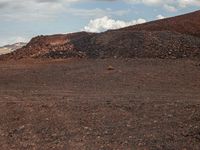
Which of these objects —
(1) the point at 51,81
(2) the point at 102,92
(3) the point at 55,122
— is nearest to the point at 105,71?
(1) the point at 51,81

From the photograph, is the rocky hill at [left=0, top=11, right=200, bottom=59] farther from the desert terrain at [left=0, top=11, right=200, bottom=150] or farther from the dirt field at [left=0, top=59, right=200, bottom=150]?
the dirt field at [left=0, top=59, right=200, bottom=150]

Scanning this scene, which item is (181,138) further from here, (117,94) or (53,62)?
(53,62)

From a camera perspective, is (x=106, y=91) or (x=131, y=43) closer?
(x=106, y=91)

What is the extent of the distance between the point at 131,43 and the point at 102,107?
1378 centimetres

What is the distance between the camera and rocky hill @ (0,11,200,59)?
81.3 feet

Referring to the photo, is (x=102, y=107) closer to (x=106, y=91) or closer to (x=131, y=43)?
(x=106, y=91)

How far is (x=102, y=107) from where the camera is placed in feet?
41.0

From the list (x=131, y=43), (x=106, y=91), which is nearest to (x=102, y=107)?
(x=106, y=91)

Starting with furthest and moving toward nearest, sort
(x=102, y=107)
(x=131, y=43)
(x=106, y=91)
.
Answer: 1. (x=131, y=43)
2. (x=106, y=91)
3. (x=102, y=107)

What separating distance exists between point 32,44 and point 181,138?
→ 891 inches

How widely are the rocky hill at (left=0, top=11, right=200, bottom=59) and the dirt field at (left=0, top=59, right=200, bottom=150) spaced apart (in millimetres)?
3102

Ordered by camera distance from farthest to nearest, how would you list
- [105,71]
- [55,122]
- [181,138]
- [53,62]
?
[53,62] < [105,71] < [55,122] < [181,138]

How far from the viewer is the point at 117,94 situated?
50.2 ft

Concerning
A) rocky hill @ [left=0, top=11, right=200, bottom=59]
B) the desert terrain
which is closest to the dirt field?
the desert terrain
